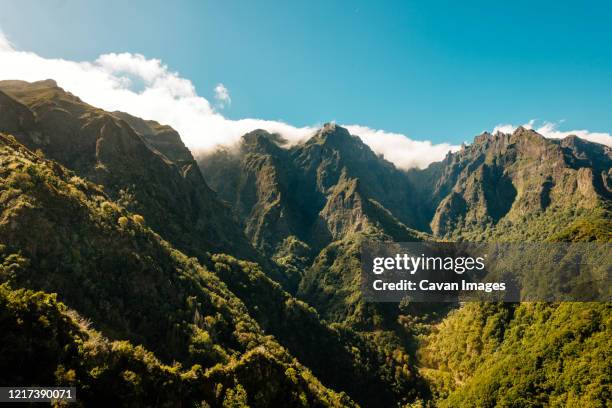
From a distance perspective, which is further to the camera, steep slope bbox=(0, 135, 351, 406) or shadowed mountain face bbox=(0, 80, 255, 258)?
shadowed mountain face bbox=(0, 80, 255, 258)

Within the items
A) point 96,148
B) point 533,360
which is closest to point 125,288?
point 96,148

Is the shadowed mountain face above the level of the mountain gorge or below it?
above

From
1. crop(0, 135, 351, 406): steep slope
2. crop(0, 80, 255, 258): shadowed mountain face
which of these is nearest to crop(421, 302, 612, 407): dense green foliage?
crop(0, 135, 351, 406): steep slope

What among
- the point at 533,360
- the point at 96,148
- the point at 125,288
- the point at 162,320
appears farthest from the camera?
the point at 96,148

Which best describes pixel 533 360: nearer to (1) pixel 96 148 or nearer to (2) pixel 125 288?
(2) pixel 125 288

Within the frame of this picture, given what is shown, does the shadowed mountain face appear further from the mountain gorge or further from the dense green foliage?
the dense green foliage

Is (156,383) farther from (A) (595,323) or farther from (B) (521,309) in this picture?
(B) (521,309)

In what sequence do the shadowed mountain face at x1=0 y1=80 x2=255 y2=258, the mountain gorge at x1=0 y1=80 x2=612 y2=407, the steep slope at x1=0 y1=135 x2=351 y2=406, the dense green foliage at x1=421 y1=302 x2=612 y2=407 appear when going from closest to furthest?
1. the mountain gorge at x1=0 y1=80 x2=612 y2=407
2. the steep slope at x1=0 y1=135 x2=351 y2=406
3. the dense green foliage at x1=421 y1=302 x2=612 y2=407
4. the shadowed mountain face at x1=0 y1=80 x2=255 y2=258

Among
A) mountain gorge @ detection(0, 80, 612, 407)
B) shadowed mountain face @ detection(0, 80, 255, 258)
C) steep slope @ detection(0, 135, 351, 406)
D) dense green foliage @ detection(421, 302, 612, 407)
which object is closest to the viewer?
mountain gorge @ detection(0, 80, 612, 407)
